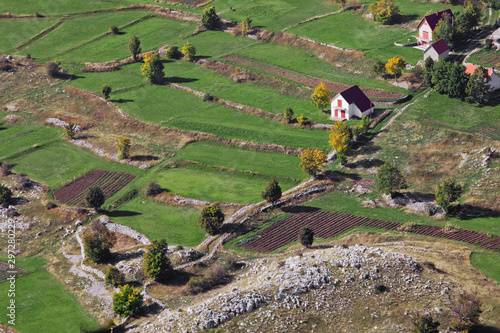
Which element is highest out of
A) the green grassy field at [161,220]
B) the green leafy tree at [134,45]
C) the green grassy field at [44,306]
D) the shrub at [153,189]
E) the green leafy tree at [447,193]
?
the green leafy tree at [134,45]

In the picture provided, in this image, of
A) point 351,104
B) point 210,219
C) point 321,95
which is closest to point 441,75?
point 351,104

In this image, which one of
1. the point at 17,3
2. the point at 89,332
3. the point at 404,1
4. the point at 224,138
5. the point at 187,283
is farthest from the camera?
the point at 17,3

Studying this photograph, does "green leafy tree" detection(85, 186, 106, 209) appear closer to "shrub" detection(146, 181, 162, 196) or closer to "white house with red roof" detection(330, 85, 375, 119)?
"shrub" detection(146, 181, 162, 196)

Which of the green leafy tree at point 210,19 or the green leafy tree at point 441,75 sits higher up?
the green leafy tree at point 210,19

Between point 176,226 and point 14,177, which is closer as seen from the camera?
point 176,226

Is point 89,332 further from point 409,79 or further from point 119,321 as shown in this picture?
point 409,79

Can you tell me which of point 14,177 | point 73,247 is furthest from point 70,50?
point 73,247

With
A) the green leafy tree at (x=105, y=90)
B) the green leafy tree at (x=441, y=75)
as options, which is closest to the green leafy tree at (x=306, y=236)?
the green leafy tree at (x=441, y=75)

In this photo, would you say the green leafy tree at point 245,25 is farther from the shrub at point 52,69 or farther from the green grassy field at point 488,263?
the green grassy field at point 488,263
